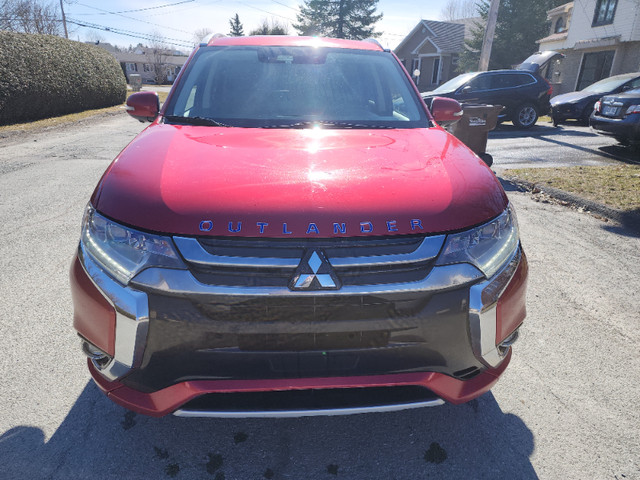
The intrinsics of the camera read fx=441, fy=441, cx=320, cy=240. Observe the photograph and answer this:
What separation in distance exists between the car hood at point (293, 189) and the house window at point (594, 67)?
A: 30898 millimetres

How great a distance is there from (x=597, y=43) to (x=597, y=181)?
79.7ft

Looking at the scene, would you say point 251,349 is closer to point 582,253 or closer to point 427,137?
point 427,137

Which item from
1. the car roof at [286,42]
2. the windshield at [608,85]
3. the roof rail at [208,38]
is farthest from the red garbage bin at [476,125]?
the windshield at [608,85]

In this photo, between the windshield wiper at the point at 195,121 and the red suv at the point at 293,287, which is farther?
the windshield wiper at the point at 195,121

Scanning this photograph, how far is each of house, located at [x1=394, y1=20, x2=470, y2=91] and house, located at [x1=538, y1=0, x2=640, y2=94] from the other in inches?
340

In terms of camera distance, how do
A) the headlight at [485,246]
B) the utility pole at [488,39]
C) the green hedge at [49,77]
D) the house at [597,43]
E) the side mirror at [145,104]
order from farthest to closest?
the house at [597,43]
the utility pole at [488,39]
the green hedge at [49,77]
the side mirror at [145,104]
the headlight at [485,246]

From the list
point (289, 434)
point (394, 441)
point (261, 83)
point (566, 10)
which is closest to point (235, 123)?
point (261, 83)

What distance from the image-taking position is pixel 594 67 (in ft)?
90.7

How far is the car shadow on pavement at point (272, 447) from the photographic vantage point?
1.91m

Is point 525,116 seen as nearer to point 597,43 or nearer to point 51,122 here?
point 51,122

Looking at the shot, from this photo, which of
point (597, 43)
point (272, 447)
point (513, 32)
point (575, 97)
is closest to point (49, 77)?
point (272, 447)

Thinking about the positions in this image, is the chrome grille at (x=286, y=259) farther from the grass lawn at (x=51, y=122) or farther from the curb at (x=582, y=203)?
the grass lawn at (x=51, y=122)

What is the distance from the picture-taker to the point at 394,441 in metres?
2.09

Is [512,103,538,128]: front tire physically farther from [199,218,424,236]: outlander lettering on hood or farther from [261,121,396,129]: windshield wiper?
[199,218,424,236]: outlander lettering on hood
